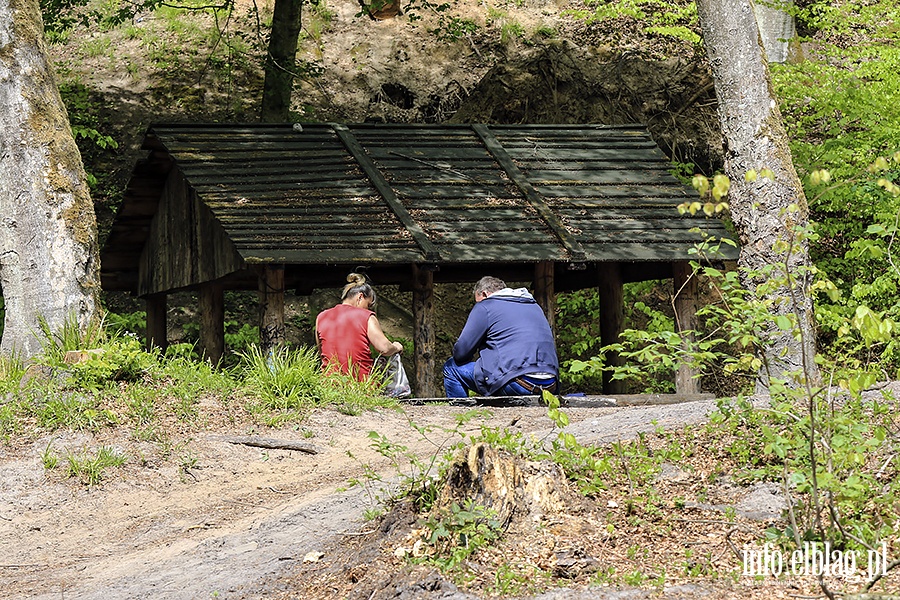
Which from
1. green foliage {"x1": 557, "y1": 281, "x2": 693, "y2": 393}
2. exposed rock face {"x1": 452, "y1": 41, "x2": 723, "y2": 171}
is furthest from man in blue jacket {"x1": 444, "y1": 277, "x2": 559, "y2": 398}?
exposed rock face {"x1": 452, "y1": 41, "x2": 723, "y2": 171}

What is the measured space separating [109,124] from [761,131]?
14594 millimetres

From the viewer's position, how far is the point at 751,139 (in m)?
9.14

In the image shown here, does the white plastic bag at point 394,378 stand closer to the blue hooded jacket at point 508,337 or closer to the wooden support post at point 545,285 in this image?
the blue hooded jacket at point 508,337

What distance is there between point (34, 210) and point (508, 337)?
14.4 ft

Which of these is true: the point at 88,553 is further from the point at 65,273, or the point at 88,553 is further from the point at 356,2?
the point at 356,2

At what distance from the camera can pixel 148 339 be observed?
15.8 m

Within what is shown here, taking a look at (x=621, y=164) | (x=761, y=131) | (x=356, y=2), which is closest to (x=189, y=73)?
(x=356, y=2)

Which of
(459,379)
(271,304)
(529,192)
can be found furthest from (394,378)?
(529,192)

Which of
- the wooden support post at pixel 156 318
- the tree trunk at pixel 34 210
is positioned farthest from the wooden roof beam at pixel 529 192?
the wooden support post at pixel 156 318

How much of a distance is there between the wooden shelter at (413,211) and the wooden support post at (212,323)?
21mm

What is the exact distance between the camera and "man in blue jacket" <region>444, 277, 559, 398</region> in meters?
9.73

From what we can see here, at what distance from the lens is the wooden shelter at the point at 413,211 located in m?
11.7

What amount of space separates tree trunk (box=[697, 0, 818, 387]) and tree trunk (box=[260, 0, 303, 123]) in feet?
34.3

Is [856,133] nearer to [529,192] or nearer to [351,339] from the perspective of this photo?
[529,192]
